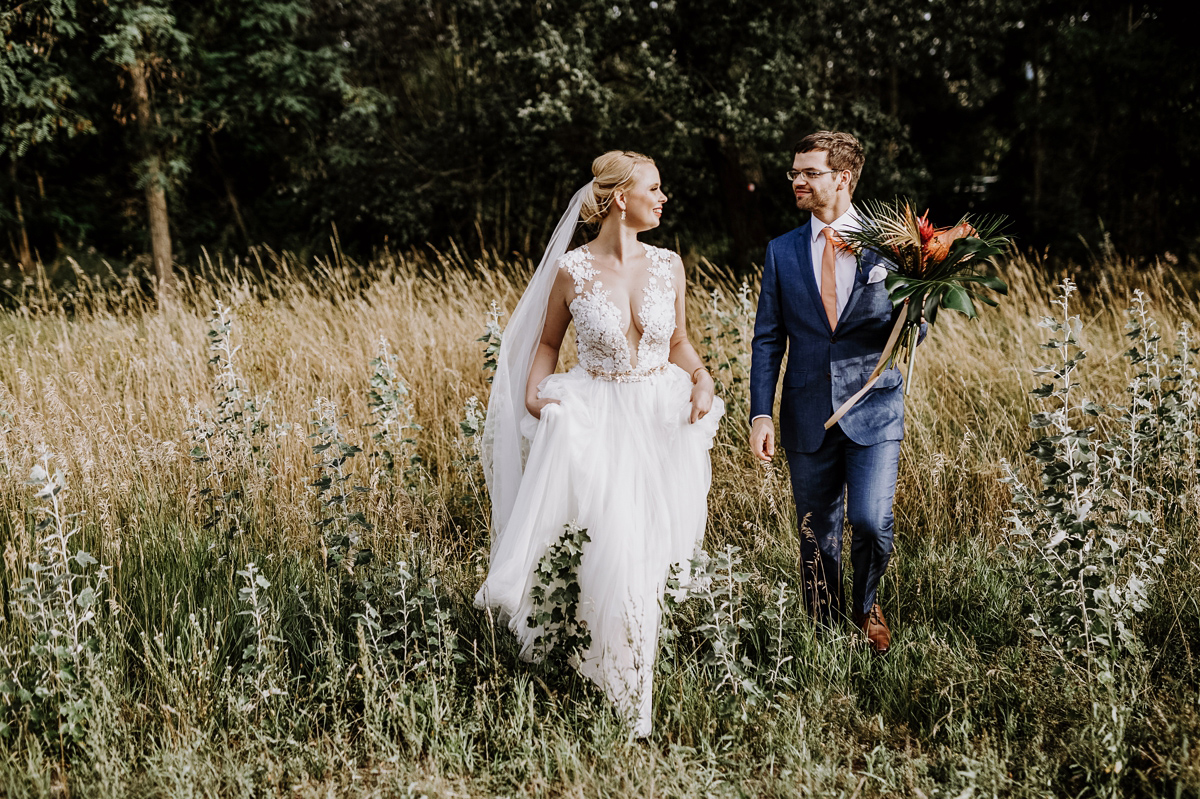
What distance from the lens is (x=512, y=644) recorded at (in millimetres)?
3279

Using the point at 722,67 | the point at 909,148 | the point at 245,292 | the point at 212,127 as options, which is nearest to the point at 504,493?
the point at 245,292

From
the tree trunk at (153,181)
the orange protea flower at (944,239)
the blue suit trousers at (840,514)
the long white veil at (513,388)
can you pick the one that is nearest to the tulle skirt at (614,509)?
the long white veil at (513,388)

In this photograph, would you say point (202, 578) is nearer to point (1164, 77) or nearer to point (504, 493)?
point (504, 493)

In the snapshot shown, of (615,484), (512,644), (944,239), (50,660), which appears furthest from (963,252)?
(50,660)

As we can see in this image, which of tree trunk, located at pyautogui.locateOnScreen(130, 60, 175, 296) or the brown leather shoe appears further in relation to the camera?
tree trunk, located at pyautogui.locateOnScreen(130, 60, 175, 296)

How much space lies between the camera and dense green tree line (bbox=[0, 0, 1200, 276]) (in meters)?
11.5

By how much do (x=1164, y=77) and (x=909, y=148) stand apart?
348 centimetres

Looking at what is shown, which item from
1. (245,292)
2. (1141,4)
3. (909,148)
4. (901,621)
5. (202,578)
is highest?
(1141,4)

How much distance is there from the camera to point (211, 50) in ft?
50.2

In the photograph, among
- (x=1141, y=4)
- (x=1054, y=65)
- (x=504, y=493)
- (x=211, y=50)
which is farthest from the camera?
Result: (x=211, y=50)

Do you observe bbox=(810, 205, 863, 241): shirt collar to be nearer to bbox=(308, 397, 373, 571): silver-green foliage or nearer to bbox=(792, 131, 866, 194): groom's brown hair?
bbox=(792, 131, 866, 194): groom's brown hair

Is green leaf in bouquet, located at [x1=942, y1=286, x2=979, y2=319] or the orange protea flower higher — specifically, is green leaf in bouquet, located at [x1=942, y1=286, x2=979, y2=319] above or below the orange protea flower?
below

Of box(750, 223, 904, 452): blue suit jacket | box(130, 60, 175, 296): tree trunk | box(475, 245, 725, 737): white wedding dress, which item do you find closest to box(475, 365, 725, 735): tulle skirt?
box(475, 245, 725, 737): white wedding dress

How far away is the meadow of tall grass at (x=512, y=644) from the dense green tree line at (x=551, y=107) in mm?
7849
